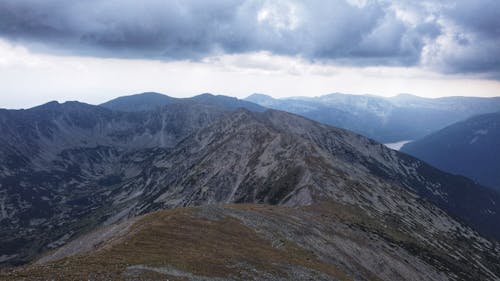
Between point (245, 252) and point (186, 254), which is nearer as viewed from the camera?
point (186, 254)

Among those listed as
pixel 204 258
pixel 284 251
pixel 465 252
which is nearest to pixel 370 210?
pixel 465 252

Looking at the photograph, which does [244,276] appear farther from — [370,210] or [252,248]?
[370,210]

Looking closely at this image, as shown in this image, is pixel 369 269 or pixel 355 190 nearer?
pixel 369 269

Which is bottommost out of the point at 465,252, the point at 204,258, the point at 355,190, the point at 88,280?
the point at 465,252

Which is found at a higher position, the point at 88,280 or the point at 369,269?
the point at 88,280

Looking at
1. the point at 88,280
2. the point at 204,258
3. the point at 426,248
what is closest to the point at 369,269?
the point at 204,258

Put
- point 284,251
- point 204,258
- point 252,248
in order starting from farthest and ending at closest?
point 284,251, point 252,248, point 204,258

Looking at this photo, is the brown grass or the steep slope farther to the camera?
the steep slope

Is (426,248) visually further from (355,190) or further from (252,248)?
(252,248)

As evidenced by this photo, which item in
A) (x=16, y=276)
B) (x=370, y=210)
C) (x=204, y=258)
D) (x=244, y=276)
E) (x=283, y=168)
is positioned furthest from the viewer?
(x=283, y=168)

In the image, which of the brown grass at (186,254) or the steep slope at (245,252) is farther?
the steep slope at (245,252)

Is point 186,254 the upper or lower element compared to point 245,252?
upper

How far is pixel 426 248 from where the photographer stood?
5517 inches

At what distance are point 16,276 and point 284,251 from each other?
44808mm
